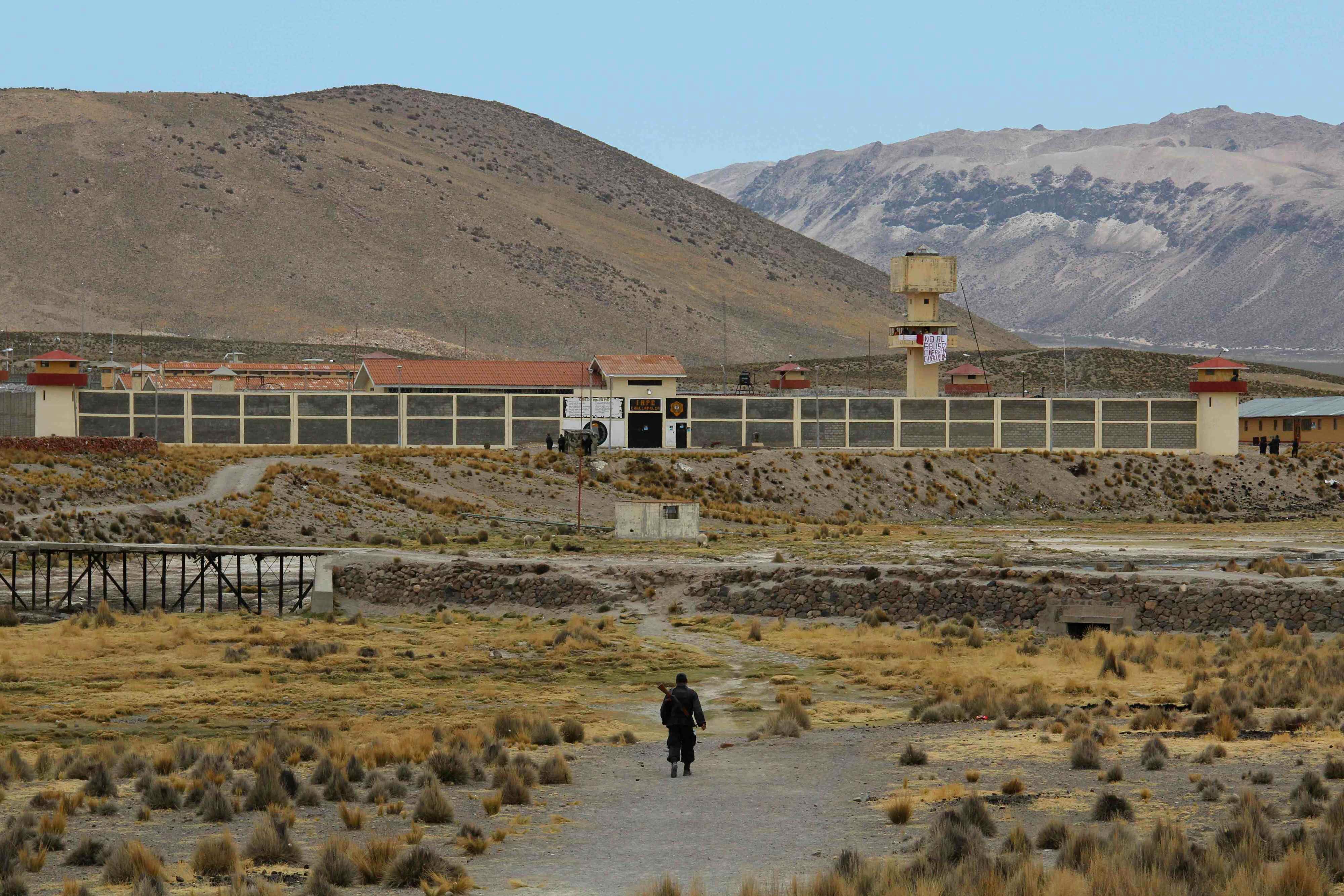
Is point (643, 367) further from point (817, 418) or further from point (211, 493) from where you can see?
point (211, 493)

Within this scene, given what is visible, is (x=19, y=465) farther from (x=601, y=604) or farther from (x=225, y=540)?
(x=601, y=604)

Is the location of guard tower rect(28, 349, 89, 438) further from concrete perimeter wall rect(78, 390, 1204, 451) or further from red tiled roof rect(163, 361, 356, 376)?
red tiled roof rect(163, 361, 356, 376)

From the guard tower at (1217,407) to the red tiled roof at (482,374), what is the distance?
33.7m

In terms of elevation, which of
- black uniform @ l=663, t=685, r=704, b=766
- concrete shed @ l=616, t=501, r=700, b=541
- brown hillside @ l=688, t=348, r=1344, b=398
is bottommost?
black uniform @ l=663, t=685, r=704, b=766

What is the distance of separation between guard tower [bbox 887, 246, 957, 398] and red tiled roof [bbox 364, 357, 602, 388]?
61.4ft

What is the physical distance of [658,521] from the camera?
6284cm

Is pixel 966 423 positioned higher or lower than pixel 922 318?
lower

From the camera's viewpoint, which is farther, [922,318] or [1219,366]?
[922,318]

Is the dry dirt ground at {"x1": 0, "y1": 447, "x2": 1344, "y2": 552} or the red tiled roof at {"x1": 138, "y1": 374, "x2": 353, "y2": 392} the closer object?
the dry dirt ground at {"x1": 0, "y1": 447, "x2": 1344, "y2": 552}

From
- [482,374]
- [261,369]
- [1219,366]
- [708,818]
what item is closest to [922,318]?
[1219,366]

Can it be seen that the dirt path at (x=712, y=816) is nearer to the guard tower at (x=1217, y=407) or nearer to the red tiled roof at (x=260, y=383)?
the guard tower at (x=1217, y=407)

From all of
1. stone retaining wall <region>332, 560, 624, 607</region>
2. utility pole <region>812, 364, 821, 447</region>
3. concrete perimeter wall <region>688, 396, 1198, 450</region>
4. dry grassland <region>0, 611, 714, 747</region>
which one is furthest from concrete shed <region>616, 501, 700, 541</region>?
utility pole <region>812, 364, 821, 447</region>

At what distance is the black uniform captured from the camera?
24031mm

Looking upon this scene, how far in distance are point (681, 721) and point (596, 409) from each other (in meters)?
69.6
